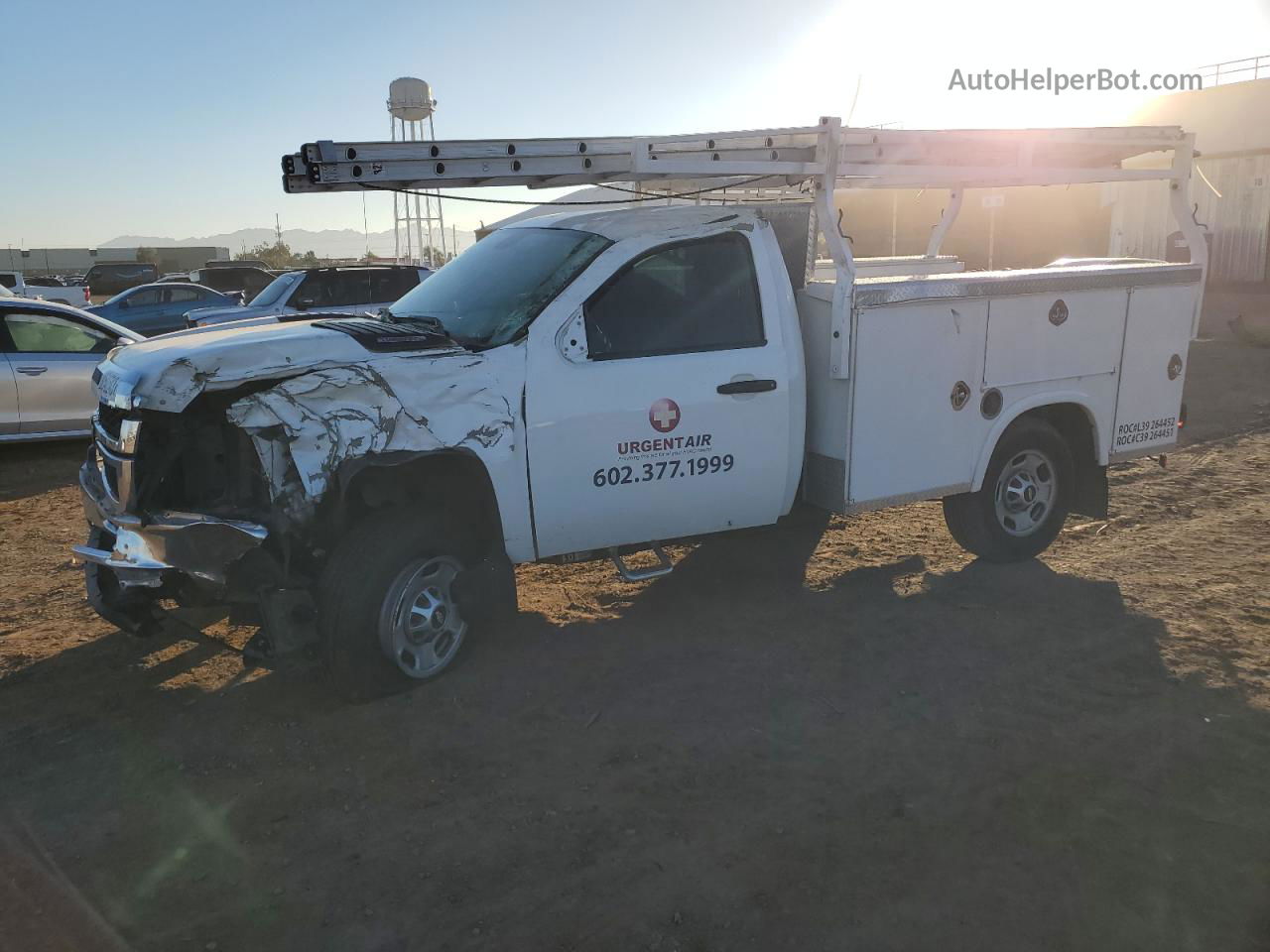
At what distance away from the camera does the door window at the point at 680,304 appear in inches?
197

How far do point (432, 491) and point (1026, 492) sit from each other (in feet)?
12.8

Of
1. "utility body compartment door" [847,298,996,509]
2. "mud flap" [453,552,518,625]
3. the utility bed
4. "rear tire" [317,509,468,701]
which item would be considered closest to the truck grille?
"rear tire" [317,509,468,701]

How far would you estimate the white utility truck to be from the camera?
14.2 ft

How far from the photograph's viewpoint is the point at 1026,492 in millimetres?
6551

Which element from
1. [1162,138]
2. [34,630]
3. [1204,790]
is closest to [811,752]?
[1204,790]

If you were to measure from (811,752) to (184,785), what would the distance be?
8.26 feet

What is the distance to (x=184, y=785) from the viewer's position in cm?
399

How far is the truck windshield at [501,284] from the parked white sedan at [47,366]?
5509 mm

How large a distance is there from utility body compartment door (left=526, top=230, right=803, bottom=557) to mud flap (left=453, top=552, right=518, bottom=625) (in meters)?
0.23

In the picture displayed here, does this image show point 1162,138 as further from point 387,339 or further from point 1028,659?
point 387,339

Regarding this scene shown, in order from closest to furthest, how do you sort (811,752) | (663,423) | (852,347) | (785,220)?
1. (811,752)
2. (663,423)
3. (852,347)
4. (785,220)

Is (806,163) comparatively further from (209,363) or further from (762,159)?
(209,363)

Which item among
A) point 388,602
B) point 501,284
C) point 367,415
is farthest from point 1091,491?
point 367,415

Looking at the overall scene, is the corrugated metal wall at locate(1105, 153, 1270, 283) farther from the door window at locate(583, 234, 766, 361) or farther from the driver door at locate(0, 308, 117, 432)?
the driver door at locate(0, 308, 117, 432)
